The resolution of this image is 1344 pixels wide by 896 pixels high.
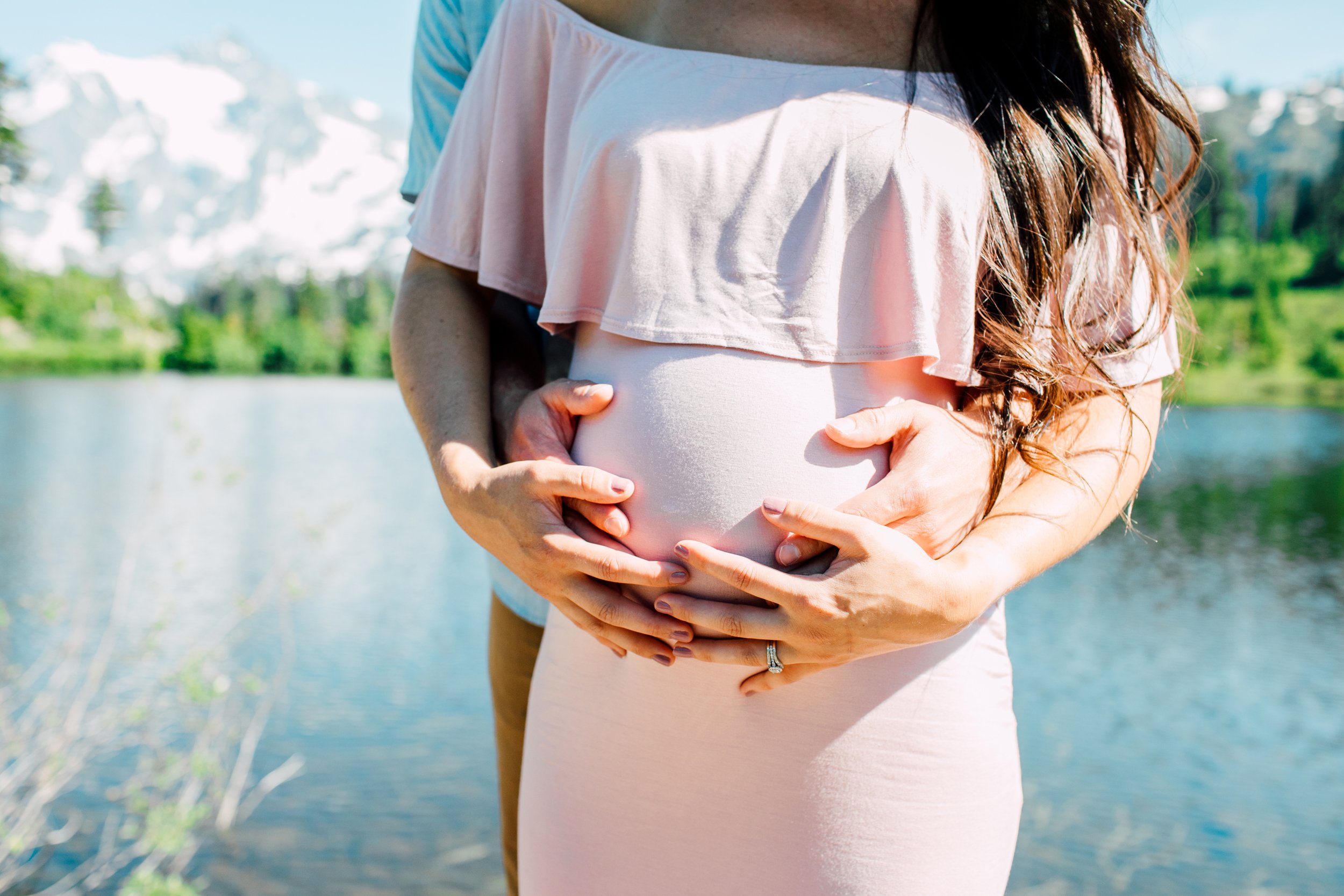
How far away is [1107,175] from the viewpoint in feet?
3.96

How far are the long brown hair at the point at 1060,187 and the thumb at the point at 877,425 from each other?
5.4 inches

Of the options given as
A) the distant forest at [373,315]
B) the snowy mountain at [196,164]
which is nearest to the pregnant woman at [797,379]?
the distant forest at [373,315]

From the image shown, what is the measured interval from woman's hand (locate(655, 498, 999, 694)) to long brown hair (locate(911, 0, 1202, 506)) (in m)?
0.22

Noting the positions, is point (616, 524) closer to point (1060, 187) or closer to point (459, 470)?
point (459, 470)

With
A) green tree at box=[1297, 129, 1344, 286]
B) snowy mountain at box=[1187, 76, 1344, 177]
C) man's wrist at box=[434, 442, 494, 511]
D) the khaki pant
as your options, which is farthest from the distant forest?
man's wrist at box=[434, 442, 494, 511]

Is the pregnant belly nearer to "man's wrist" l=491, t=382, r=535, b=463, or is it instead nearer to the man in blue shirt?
"man's wrist" l=491, t=382, r=535, b=463

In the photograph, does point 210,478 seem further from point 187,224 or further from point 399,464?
point 187,224

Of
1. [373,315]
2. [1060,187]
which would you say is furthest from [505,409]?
[373,315]

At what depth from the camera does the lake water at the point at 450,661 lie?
5551mm

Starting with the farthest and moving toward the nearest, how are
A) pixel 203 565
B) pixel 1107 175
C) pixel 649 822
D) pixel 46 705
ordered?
pixel 203 565
pixel 46 705
pixel 1107 175
pixel 649 822

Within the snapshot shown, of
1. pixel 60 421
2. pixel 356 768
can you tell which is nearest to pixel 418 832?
pixel 356 768

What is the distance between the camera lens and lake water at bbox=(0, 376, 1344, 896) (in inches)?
219

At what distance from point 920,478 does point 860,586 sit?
0.18m

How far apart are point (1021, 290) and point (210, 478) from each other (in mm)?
16748
